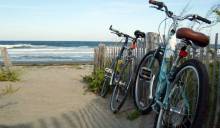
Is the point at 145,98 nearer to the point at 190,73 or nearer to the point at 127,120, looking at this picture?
the point at 127,120

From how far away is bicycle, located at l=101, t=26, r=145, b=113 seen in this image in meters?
7.39

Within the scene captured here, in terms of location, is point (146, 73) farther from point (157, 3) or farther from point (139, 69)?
point (157, 3)

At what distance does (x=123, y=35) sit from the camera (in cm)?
804

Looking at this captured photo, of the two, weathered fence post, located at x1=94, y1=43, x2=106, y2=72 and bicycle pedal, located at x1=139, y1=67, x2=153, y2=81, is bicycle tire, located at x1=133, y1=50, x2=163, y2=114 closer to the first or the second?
bicycle pedal, located at x1=139, y1=67, x2=153, y2=81

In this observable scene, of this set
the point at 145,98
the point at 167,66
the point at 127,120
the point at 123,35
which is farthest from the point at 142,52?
the point at 167,66

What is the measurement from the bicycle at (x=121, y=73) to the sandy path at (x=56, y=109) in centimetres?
27

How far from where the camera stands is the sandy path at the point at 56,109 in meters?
6.71

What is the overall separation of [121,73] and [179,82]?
3075mm

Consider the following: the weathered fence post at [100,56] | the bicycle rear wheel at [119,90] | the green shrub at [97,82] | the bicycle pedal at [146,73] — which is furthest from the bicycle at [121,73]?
the weathered fence post at [100,56]

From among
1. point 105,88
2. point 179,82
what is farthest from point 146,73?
point 105,88

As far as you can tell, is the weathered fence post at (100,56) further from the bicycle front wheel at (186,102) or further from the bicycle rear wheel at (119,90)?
the bicycle front wheel at (186,102)

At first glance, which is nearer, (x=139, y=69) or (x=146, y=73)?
(x=146, y=73)

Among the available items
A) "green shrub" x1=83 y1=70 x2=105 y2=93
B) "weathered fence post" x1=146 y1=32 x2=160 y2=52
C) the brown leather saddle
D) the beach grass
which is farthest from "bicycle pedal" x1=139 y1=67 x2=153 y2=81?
the beach grass

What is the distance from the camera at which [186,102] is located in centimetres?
439
